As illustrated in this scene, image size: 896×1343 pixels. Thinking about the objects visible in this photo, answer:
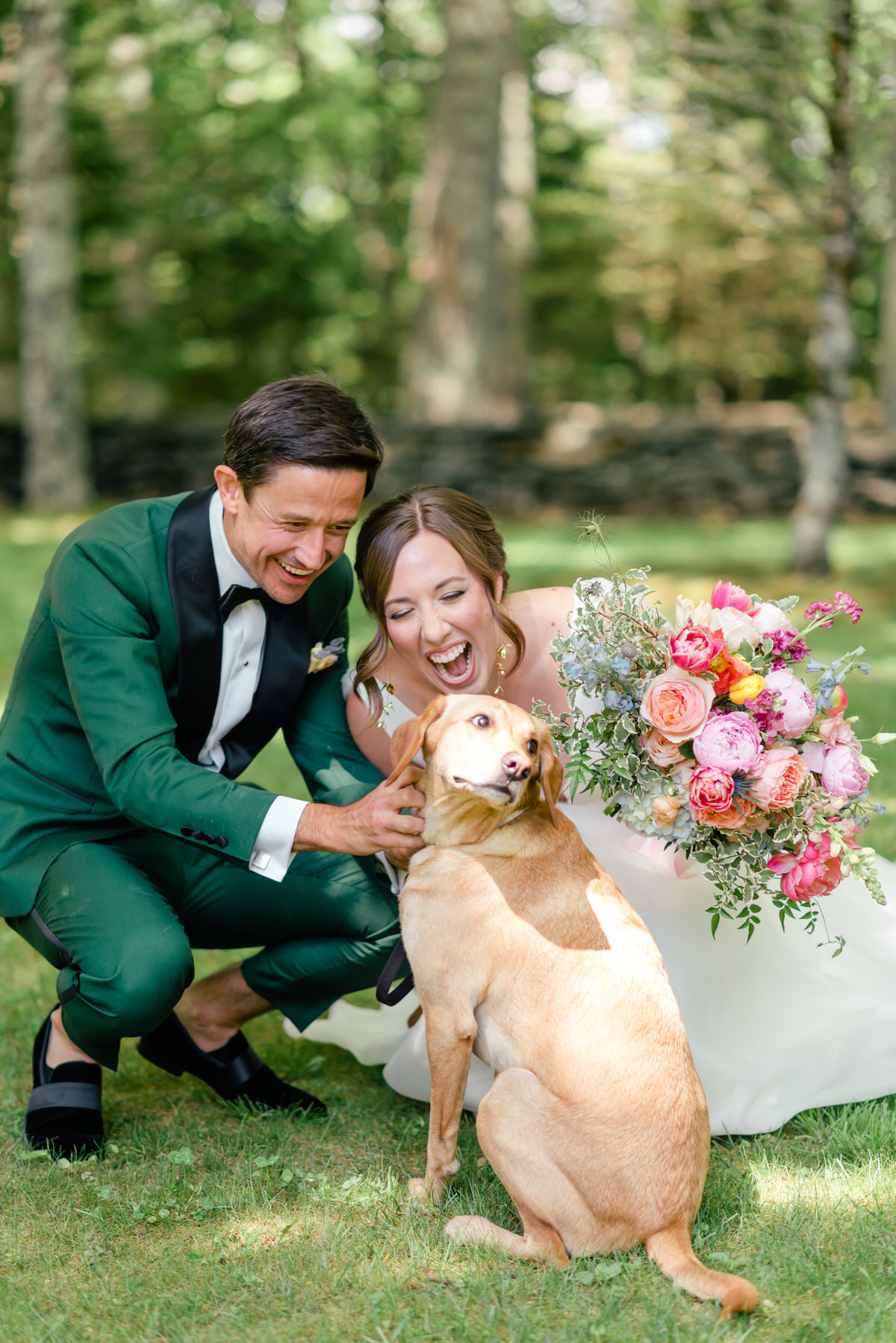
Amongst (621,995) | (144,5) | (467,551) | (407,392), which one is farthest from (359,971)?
(144,5)

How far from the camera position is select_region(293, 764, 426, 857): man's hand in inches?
118

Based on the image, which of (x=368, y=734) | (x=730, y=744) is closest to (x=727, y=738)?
(x=730, y=744)

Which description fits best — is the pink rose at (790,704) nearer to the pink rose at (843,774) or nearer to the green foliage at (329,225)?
the pink rose at (843,774)

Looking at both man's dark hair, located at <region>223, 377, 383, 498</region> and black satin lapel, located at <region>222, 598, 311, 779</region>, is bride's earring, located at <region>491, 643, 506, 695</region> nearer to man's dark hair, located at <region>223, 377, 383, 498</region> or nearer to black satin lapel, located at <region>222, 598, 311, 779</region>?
black satin lapel, located at <region>222, 598, 311, 779</region>

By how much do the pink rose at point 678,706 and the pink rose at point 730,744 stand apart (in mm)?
39

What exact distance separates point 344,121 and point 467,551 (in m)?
25.3

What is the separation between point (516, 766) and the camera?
9.18 ft

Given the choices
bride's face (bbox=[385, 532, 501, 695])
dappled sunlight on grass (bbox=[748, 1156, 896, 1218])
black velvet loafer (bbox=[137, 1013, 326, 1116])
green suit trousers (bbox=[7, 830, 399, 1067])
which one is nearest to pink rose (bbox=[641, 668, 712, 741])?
bride's face (bbox=[385, 532, 501, 695])

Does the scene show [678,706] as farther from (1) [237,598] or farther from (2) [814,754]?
(1) [237,598]

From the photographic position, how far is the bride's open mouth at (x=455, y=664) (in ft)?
11.7

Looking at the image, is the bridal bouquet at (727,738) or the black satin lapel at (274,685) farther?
the black satin lapel at (274,685)

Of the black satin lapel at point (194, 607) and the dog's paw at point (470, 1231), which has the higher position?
the black satin lapel at point (194, 607)

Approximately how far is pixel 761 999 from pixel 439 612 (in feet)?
4.93

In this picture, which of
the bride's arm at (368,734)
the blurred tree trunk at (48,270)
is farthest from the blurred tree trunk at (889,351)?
the bride's arm at (368,734)
